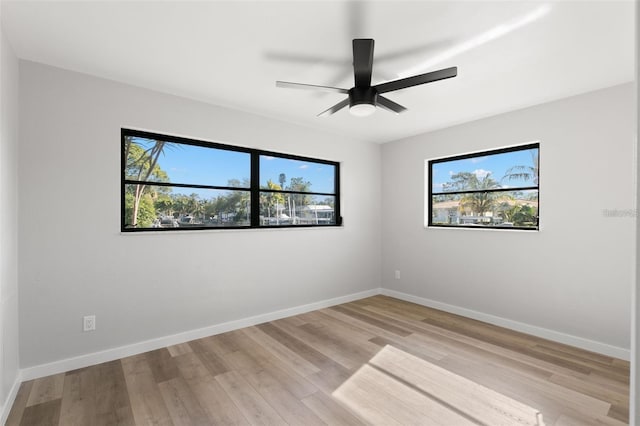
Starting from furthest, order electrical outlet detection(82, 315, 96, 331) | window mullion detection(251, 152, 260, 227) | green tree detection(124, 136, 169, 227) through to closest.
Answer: window mullion detection(251, 152, 260, 227) < green tree detection(124, 136, 169, 227) < electrical outlet detection(82, 315, 96, 331)

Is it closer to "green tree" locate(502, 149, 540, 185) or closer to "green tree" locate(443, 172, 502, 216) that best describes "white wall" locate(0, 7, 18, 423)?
"green tree" locate(443, 172, 502, 216)

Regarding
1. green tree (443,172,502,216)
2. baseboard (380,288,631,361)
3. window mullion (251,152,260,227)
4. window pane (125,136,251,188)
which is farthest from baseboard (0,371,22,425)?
green tree (443,172,502,216)

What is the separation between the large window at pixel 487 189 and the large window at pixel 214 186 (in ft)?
5.12

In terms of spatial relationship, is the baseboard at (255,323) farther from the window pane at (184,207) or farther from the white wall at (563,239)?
the window pane at (184,207)

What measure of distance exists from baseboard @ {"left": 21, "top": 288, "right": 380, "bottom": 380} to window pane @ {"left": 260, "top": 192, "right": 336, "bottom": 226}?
1.11m

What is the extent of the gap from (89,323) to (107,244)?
0.67m

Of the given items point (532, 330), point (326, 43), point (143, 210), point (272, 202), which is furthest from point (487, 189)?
point (143, 210)

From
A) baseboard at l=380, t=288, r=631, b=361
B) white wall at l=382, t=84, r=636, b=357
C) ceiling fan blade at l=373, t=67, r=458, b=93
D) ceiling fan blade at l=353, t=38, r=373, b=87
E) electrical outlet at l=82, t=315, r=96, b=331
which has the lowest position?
baseboard at l=380, t=288, r=631, b=361

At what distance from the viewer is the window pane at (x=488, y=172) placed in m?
3.60

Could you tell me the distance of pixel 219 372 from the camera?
2.60m

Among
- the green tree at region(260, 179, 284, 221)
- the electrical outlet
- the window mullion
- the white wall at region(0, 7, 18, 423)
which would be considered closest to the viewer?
the white wall at region(0, 7, 18, 423)

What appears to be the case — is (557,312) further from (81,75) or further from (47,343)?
(81,75)

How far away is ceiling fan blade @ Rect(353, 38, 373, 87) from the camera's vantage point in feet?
6.44

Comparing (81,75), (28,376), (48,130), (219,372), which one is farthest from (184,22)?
(28,376)
